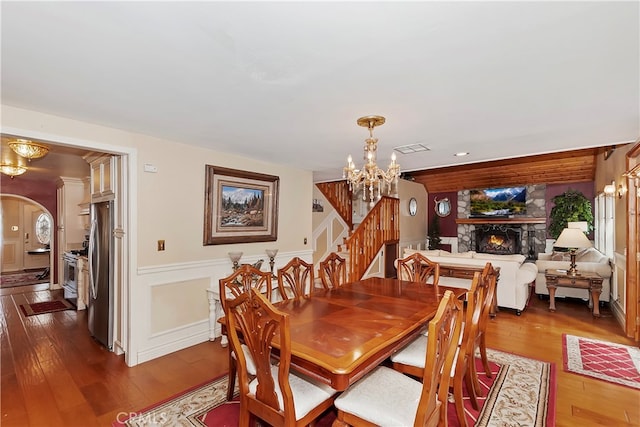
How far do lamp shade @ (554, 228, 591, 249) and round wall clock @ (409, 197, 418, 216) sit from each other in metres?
4.34

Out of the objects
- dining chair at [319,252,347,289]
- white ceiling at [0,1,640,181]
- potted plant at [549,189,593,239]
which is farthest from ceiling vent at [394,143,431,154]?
potted plant at [549,189,593,239]

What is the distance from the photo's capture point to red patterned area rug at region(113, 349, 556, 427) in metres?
2.14

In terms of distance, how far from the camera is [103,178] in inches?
140

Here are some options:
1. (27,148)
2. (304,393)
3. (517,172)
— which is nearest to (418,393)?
(304,393)

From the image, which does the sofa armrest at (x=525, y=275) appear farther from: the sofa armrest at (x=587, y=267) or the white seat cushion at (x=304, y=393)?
the white seat cushion at (x=304, y=393)

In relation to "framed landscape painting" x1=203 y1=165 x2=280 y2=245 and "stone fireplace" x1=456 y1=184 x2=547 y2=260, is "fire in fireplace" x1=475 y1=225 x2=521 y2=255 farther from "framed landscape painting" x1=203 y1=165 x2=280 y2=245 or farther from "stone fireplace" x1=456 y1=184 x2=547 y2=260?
"framed landscape painting" x1=203 y1=165 x2=280 y2=245

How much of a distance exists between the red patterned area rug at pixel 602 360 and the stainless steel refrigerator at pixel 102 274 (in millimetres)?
4716

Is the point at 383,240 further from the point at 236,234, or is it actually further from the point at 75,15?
the point at 75,15

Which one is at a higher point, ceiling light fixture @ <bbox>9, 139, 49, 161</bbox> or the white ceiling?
the white ceiling

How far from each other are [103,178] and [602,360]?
18.6 ft

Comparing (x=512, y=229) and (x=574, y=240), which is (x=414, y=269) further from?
(x=512, y=229)

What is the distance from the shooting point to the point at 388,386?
1.70 metres

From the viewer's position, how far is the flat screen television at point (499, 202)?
28.0ft

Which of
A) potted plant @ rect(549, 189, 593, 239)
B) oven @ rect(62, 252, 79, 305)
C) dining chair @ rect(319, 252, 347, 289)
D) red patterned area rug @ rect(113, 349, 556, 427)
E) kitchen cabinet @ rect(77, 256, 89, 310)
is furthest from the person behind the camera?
potted plant @ rect(549, 189, 593, 239)
